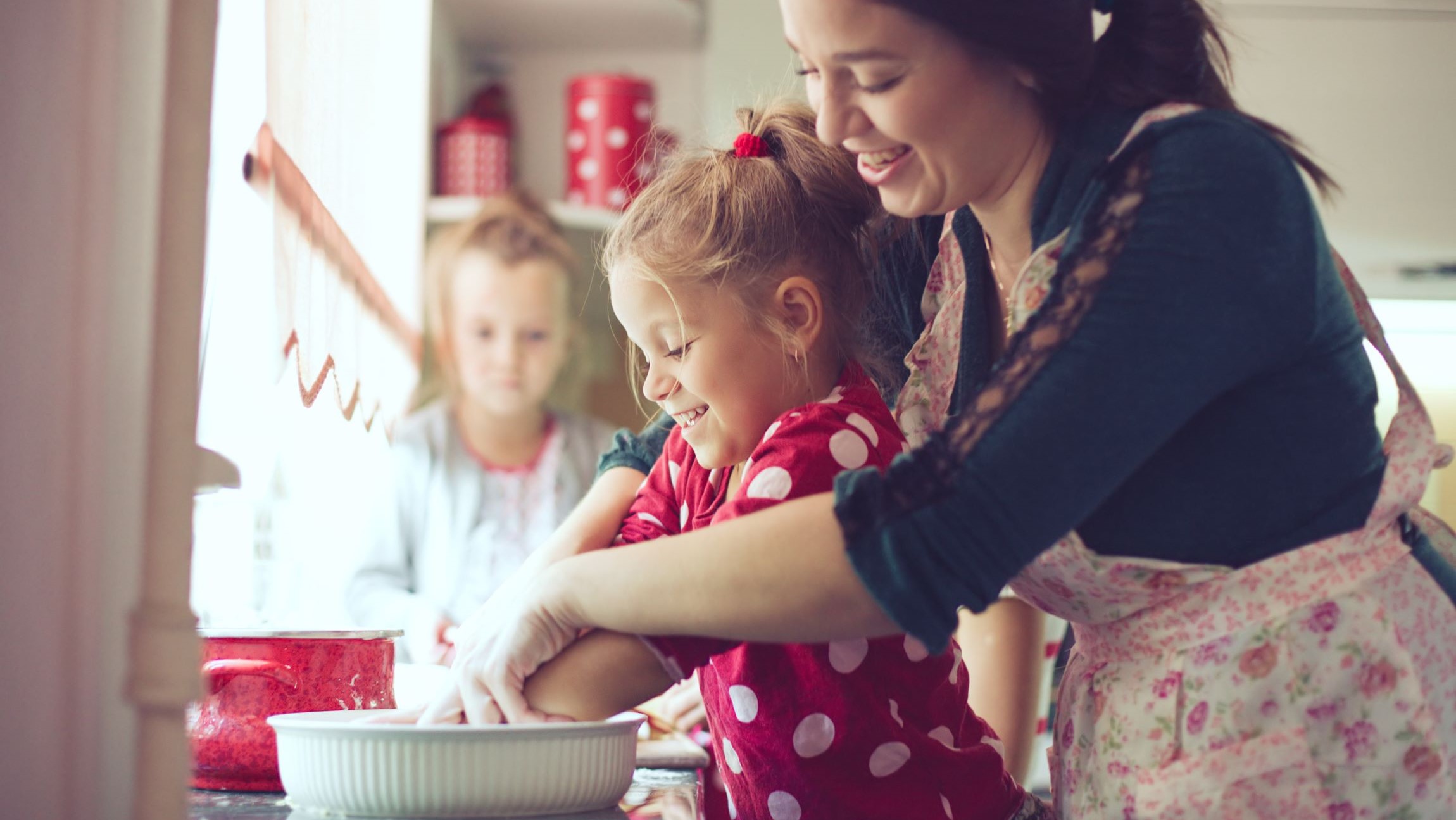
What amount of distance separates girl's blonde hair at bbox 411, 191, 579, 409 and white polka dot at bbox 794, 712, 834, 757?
1867 millimetres

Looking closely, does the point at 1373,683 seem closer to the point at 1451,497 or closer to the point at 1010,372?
the point at 1010,372

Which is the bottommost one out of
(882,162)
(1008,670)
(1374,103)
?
(1008,670)

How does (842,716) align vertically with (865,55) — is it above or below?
below

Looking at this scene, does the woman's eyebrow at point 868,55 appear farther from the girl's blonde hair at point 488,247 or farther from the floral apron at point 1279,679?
the girl's blonde hair at point 488,247

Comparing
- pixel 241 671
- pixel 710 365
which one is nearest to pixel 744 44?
pixel 710 365

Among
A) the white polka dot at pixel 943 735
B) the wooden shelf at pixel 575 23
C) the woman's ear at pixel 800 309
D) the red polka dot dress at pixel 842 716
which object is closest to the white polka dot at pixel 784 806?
the red polka dot dress at pixel 842 716

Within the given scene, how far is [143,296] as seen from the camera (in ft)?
1.90

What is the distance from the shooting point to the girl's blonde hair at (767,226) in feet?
3.19

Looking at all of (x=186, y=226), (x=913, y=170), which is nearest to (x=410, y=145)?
(x=913, y=170)

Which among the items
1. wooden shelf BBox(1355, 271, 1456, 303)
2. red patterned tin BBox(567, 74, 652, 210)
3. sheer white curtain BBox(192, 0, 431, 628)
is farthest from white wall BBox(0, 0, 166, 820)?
wooden shelf BBox(1355, 271, 1456, 303)

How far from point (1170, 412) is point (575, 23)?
254 centimetres

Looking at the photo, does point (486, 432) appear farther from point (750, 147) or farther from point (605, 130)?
point (750, 147)

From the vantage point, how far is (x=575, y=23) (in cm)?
295

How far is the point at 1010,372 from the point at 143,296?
0.42 metres
